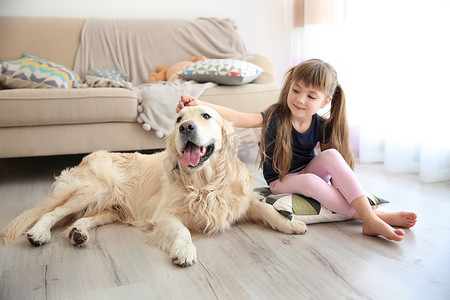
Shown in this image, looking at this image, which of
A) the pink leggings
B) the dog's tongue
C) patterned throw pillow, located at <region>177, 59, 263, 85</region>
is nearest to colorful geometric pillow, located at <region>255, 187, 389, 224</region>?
the pink leggings

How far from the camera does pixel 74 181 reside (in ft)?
6.50

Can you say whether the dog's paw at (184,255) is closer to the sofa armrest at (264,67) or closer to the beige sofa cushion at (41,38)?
the sofa armrest at (264,67)

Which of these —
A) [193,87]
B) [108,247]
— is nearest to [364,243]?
[108,247]

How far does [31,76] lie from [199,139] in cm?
199

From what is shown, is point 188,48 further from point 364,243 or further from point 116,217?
point 364,243

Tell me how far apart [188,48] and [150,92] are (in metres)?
1.20

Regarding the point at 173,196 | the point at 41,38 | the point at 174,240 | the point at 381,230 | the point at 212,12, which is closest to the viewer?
the point at 174,240

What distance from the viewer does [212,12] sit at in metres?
4.59

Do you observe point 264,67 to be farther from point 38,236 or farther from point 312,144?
point 38,236

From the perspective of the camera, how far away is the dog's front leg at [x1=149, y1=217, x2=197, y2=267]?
1.49 meters

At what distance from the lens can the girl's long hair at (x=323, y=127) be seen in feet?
6.47

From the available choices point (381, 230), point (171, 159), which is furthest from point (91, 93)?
point (381, 230)

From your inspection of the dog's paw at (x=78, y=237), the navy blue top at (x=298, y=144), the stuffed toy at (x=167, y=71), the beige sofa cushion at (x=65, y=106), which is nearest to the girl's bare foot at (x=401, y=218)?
the navy blue top at (x=298, y=144)

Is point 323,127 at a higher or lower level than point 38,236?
higher
